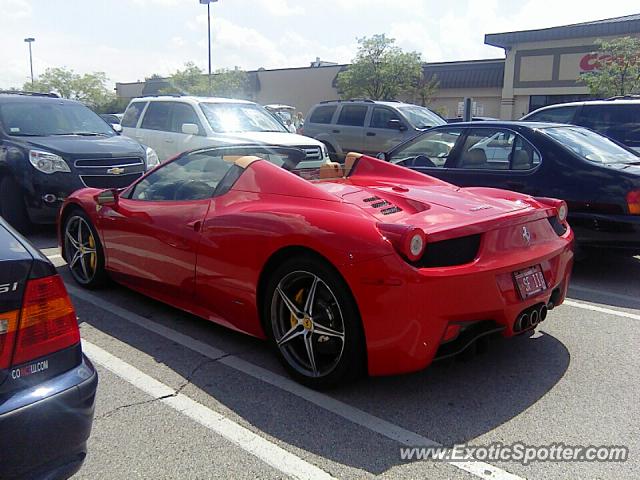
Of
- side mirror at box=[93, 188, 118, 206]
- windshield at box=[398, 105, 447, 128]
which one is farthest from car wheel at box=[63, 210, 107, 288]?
windshield at box=[398, 105, 447, 128]

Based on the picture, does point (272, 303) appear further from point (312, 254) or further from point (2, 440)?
point (2, 440)

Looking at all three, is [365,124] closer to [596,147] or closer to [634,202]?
[596,147]

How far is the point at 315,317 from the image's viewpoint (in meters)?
3.42

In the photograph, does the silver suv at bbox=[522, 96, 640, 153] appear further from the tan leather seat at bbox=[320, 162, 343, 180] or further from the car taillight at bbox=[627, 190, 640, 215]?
the tan leather seat at bbox=[320, 162, 343, 180]

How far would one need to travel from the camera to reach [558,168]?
5.76m

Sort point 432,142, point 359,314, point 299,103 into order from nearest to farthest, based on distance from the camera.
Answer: point 359,314, point 432,142, point 299,103

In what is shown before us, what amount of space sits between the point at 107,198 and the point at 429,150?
401 cm

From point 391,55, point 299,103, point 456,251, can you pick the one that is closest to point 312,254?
point 456,251

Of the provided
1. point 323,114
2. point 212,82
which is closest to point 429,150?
point 323,114

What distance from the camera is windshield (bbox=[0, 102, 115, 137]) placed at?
26.2 feet

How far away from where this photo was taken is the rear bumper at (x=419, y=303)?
298cm

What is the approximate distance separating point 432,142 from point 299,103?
36.7m

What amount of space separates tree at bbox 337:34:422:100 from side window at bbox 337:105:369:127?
15.7 metres

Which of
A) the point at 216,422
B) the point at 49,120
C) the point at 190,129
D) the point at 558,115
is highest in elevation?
the point at 558,115
